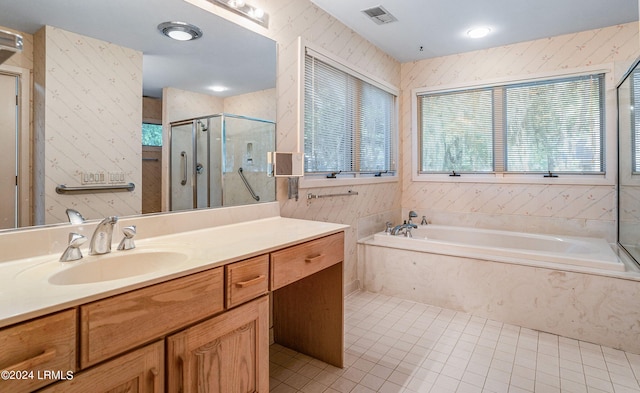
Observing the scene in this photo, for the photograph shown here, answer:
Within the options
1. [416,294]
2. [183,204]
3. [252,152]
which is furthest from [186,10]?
[416,294]

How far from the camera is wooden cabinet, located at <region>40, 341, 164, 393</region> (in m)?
0.84

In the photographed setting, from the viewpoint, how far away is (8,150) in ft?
3.80

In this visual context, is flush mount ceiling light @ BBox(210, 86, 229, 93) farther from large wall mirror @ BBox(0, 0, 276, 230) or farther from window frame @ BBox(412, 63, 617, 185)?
window frame @ BBox(412, 63, 617, 185)

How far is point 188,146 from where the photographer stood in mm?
1738

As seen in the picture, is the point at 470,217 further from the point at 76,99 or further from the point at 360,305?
the point at 76,99

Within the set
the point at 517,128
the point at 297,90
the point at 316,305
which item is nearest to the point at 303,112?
the point at 297,90

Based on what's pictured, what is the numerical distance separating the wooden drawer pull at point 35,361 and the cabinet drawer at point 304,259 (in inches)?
30.7

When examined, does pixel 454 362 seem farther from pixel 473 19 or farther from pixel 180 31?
pixel 473 19

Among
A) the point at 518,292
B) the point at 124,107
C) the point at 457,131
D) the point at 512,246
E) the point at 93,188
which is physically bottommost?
the point at 518,292

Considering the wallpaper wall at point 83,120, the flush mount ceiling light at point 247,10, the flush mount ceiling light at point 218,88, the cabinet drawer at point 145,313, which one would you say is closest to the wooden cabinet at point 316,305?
the cabinet drawer at point 145,313

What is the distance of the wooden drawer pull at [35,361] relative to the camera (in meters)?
0.73

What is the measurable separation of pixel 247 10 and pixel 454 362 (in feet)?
8.07

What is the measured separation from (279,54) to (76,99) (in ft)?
4.21

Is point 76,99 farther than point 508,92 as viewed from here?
No
